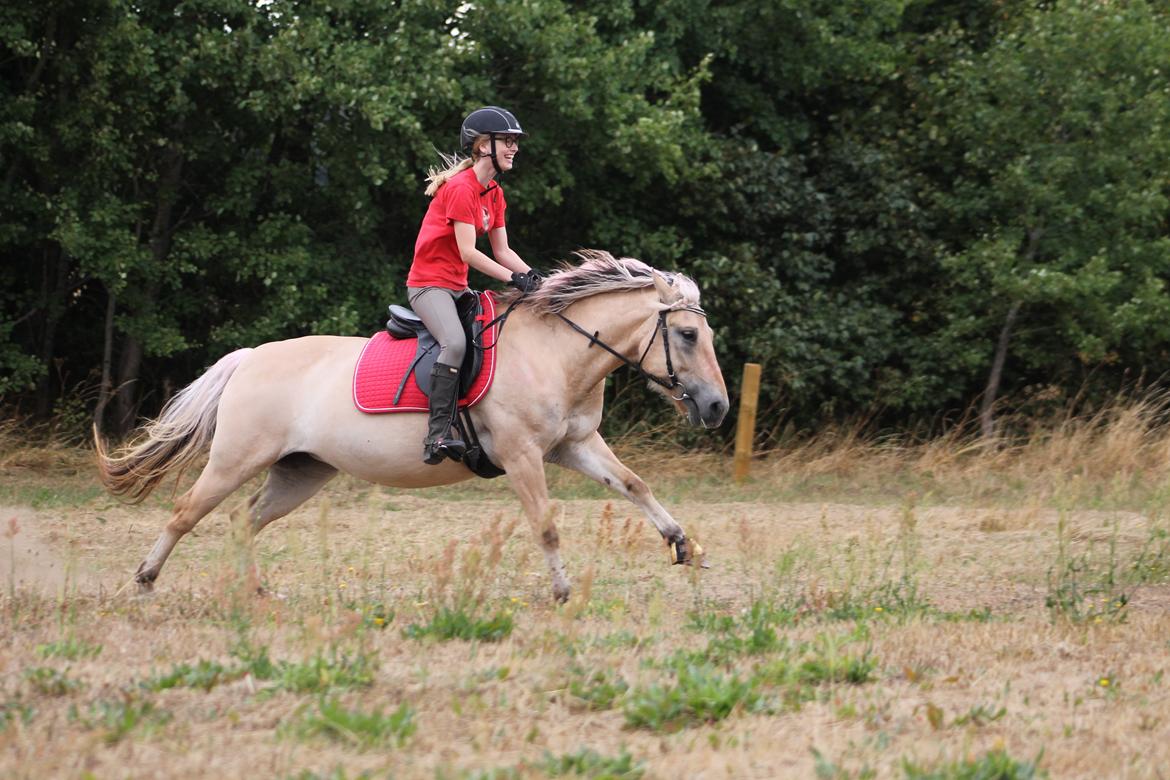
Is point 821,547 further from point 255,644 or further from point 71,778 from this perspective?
point 71,778

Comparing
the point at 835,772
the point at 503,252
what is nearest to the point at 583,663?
the point at 835,772

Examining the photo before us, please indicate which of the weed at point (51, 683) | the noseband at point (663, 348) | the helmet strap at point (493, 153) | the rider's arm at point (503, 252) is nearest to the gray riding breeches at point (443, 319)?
the rider's arm at point (503, 252)

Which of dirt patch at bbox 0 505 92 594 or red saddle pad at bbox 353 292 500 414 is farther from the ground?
red saddle pad at bbox 353 292 500 414

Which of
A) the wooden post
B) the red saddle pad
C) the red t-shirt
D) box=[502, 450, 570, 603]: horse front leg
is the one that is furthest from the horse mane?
the wooden post

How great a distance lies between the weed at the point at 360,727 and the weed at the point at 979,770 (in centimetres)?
176

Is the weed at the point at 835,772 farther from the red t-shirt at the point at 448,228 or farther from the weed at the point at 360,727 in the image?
the red t-shirt at the point at 448,228

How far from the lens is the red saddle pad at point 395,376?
7562 mm

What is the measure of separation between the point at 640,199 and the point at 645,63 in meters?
2.17

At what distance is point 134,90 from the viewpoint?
15.1 meters

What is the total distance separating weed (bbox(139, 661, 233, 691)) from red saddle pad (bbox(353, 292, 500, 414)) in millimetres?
2537

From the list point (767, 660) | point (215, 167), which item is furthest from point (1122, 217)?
point (767, 660)

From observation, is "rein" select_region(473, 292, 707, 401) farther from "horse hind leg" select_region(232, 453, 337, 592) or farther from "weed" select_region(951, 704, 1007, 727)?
"weed" select_region(951, 704, 1007, 727)

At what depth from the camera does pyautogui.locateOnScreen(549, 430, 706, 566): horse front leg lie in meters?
7.61

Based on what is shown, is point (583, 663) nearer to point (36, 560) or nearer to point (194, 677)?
point (194, 677)
